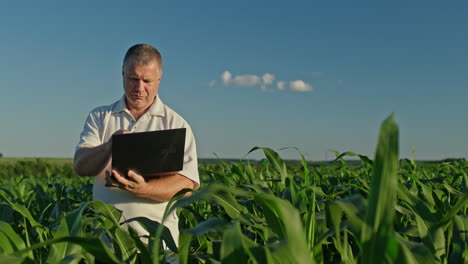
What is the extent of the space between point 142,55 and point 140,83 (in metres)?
0.18

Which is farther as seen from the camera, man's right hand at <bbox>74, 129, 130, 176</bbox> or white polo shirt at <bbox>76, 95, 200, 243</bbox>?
white polo shirt at <bbox>76, 95, 200, 243</bbox>

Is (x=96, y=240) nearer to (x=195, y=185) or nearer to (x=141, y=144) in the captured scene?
(x=141, y=144)

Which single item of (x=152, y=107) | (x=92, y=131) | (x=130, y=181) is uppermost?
(x=152, y=107)

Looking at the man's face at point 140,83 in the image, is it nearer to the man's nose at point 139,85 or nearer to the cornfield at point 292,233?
the man's nose at point 139,85

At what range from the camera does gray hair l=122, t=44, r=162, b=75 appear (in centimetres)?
295

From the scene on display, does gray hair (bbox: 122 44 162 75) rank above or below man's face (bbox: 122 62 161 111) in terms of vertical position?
above

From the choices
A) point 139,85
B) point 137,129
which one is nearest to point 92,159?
point 137,129

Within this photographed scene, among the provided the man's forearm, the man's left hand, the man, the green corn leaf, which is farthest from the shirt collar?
the green corn leaf

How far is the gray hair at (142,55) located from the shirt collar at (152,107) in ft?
0.91

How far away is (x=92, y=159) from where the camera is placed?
2846mm

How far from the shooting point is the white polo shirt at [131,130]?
297 centimetres

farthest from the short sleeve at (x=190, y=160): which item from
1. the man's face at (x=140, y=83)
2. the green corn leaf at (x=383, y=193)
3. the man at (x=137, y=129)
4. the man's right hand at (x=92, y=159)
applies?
the green corn leaf at (x=383, y=193)

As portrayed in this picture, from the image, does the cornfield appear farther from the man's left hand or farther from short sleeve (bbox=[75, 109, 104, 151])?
short sleeve (bbox=[75, 109, 104, 151])

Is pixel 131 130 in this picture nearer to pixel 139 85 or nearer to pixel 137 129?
pixel 137 129
